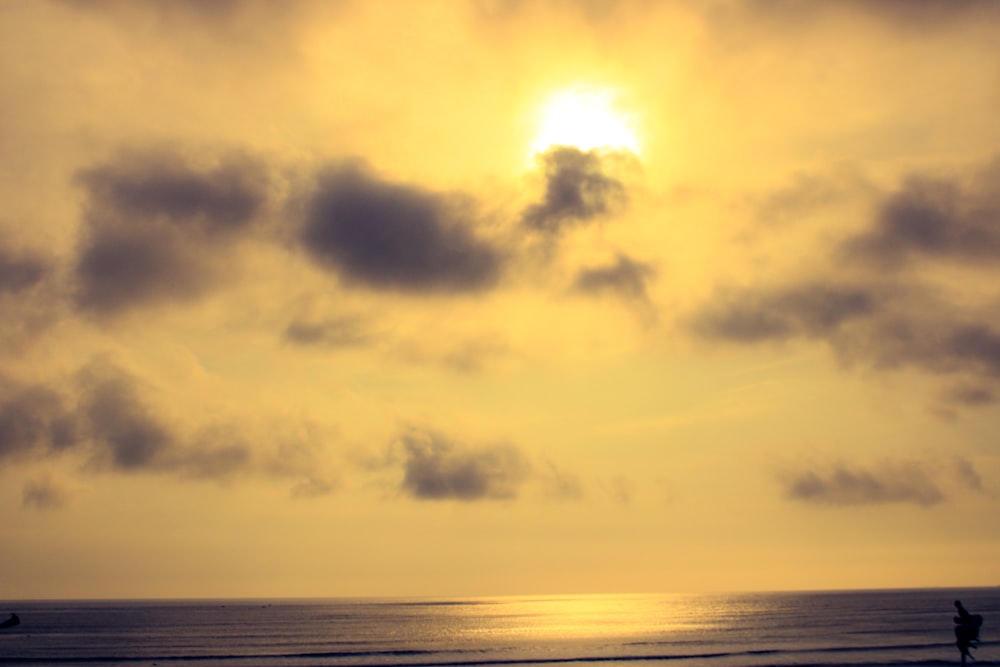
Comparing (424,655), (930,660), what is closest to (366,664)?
(424,655)

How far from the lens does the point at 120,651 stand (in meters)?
107

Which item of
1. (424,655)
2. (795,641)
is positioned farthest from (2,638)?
(795,641)

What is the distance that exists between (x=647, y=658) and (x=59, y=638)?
104916mm

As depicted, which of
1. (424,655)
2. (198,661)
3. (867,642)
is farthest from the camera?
(867,642)

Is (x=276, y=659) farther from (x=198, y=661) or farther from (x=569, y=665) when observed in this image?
(x=569, y=665)

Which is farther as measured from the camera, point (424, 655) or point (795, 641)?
point (795, 641)

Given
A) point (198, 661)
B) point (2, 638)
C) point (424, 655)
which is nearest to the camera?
point (198, 661)

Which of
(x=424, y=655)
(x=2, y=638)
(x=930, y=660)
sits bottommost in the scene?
(x=930, y=660)

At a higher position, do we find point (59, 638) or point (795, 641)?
point (59, 638)

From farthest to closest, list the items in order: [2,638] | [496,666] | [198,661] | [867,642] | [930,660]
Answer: [2,638], [867,642], [198,661], [496,666], [930,660]

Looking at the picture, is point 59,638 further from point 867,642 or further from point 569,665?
point 867,642

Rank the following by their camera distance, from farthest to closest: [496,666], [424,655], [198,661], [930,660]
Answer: [424,655], [198,661], [496,666], [930,660]

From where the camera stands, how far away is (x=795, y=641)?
103m

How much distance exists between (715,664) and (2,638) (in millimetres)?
111292
